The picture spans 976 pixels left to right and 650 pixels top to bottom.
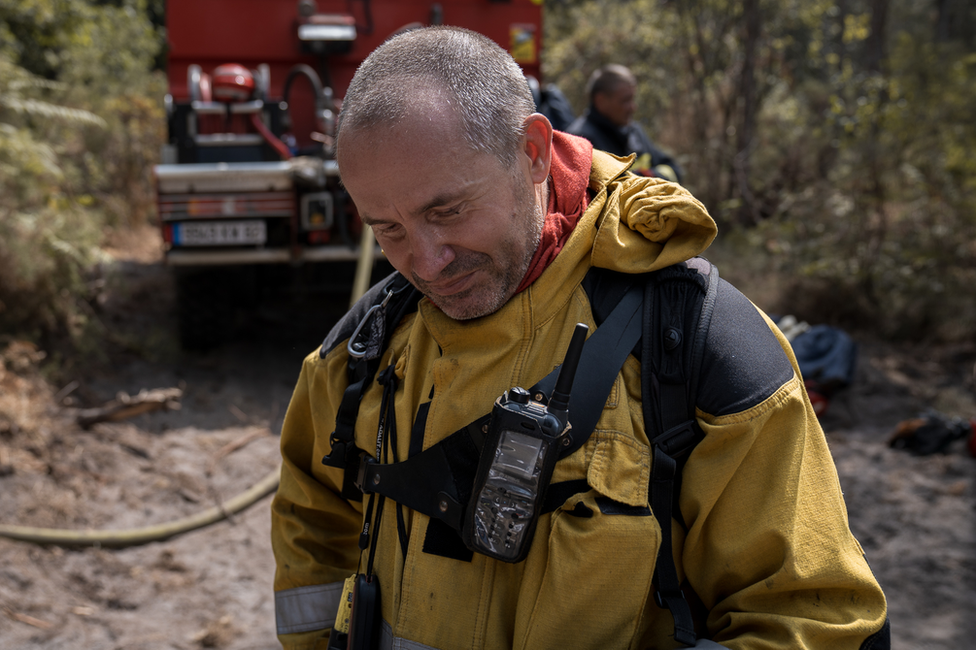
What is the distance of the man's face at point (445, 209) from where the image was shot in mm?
1152

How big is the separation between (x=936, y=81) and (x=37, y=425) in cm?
692

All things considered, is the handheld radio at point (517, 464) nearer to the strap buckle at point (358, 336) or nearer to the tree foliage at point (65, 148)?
the strap buckle at point (358, 336)

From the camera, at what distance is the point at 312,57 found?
6.13 metres

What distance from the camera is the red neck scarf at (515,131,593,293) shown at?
1.29 metres

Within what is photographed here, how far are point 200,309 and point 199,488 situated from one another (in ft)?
5.96

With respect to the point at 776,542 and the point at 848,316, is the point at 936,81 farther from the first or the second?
the point at 776,542

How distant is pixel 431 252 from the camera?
1.22 m

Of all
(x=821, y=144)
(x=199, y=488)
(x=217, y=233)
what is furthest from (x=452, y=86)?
(x=821, y=144)

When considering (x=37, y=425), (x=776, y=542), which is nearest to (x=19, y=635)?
(x=37, y=425)

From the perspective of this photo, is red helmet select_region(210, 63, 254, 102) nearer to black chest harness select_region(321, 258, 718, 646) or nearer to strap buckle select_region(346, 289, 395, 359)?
strap buckle select_region(346, 289, 395, 359)

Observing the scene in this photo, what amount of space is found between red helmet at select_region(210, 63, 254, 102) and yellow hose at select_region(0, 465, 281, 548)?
2812mm

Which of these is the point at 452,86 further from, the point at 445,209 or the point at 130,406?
the point at 130,406

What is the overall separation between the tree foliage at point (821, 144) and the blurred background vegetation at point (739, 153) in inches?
0.7

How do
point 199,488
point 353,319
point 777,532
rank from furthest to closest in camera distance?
point 199,488
point 353,319
point 777,532
